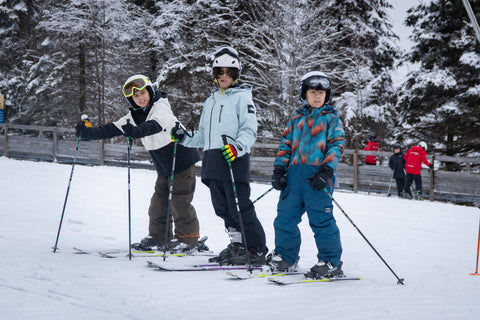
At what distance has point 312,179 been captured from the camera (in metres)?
3.30

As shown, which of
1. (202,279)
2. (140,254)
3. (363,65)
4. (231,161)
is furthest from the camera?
(363,65)

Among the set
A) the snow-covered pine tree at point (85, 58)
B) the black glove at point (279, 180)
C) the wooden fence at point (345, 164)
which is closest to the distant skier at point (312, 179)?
the black glove at point (279, 180)

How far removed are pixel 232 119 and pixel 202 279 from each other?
1.38m

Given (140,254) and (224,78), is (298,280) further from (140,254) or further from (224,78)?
(224,78)

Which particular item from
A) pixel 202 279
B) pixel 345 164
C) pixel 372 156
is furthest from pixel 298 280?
pixel 372 156

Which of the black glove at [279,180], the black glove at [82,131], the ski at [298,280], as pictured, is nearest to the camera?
the ski at [298,280]

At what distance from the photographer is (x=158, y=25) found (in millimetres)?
18812

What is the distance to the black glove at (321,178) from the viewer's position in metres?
3.24

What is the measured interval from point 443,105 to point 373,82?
3.41 metres

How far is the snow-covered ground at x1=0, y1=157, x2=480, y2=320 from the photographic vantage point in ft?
8.03

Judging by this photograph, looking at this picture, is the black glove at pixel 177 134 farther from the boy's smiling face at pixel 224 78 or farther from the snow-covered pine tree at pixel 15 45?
the snow-covered pine tree at pixel 15 45

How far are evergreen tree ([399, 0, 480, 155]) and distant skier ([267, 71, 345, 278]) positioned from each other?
11775 mm

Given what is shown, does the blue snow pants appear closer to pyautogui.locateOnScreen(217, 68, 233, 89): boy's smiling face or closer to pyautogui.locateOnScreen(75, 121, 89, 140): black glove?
pyautogui.locateOnScreen(217, 68, 233, 89): boy's smiling face

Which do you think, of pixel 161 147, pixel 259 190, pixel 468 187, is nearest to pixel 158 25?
pixel 259 190
